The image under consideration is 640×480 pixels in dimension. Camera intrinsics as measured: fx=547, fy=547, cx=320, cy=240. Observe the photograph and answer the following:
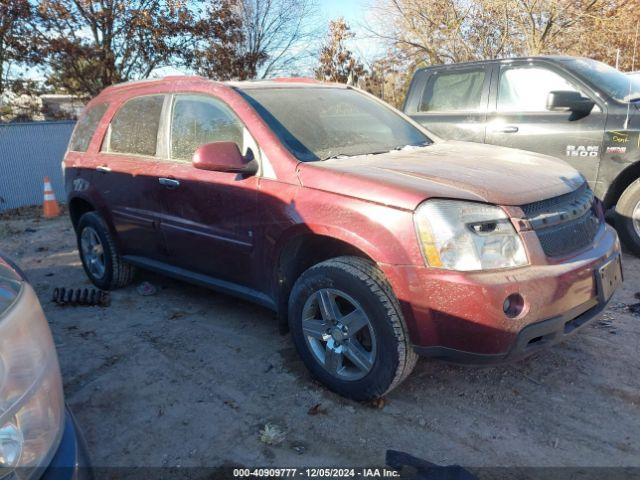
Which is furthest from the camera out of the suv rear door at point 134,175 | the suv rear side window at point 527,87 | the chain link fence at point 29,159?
the chain link fence at point 29,159

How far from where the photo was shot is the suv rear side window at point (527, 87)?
5.70 metres

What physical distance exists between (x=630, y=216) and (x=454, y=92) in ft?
7.78

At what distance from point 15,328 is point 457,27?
Result: 16.6 metres

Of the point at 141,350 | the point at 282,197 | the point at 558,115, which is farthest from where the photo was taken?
the point at 558,115

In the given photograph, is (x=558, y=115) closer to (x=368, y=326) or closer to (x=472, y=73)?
(x=472, y=73)

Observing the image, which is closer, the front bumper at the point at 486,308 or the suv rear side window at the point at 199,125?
the front bumper at the point at 486,308

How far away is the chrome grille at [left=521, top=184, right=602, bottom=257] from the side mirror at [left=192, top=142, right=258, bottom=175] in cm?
167

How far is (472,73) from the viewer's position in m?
6.27

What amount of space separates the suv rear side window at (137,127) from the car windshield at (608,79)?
4157 mm

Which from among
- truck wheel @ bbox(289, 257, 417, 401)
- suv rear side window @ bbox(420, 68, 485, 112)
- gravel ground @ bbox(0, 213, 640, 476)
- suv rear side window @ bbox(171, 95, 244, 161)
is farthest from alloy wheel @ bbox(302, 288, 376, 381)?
suv rear side window @ bbox(420, 68, 485, 112)

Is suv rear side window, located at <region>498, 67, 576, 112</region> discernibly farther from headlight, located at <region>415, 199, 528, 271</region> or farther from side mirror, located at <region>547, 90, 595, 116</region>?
headlight, located at <region>415, 199, 528, 271</region>

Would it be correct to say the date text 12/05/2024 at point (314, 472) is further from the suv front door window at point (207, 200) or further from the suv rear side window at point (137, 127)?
the suv rear side window at point (137, 127)

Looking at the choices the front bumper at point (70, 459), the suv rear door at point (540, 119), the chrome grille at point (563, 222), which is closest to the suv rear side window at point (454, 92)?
the suv rear door at point (540, 119)

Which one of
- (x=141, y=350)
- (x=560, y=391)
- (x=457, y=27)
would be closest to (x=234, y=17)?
(x=457, y=27)
